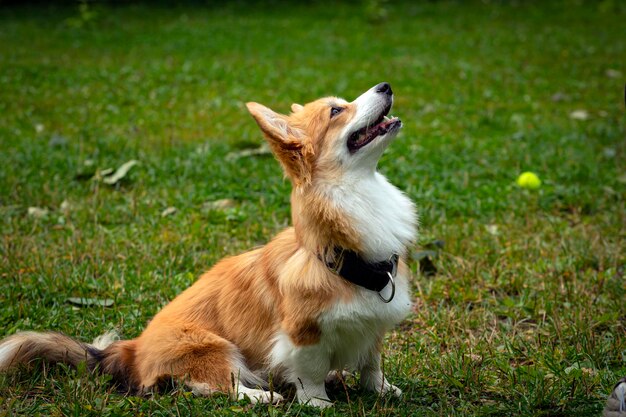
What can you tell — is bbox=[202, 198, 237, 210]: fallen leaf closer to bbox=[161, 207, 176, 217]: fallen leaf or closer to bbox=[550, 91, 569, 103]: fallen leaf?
bbox=[161, 207, 176, 217]: fallen leaf

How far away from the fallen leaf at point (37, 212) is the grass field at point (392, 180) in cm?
3

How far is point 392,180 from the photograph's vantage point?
6570 mm

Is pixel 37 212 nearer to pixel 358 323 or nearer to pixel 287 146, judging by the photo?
pixel 287 146

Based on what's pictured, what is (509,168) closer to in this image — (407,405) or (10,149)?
(407,405)

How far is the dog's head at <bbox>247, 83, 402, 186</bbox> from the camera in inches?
133

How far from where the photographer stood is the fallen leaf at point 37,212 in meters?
5.78

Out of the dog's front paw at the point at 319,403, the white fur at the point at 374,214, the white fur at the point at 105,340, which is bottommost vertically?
the white fur at the point at 105,340

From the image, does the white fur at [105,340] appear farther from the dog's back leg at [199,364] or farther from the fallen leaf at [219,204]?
the fallen leaf at [219,204]

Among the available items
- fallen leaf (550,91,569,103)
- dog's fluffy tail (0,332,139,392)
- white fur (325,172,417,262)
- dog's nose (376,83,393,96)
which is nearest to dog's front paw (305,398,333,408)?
white fur (325,172,417,262)

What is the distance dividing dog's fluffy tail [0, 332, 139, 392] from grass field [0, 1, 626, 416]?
0.07m

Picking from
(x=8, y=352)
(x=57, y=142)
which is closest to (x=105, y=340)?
(x=8, y=352)

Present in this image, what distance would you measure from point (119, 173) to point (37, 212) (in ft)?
2.94

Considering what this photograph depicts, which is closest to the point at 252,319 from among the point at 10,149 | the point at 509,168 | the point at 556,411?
the point at 556,411

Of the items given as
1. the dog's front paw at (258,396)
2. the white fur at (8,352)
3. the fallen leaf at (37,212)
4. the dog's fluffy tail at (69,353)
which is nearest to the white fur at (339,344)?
the dog's front paw at (258,396)
